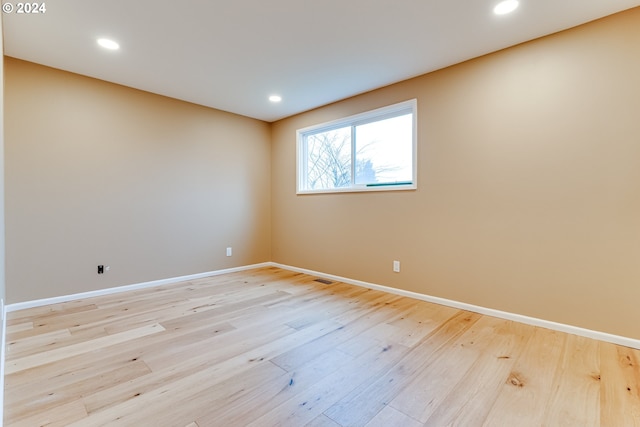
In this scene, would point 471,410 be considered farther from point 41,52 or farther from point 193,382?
point 41,52

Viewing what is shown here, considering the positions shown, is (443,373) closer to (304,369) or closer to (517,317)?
(304,369)

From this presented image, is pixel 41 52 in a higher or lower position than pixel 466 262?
higher

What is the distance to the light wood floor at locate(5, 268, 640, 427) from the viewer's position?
4.60 feet

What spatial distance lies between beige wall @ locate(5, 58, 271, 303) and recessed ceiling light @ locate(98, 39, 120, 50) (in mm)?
889

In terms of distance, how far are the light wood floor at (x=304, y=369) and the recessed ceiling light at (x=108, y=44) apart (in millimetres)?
2367

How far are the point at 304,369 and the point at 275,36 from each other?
250cm

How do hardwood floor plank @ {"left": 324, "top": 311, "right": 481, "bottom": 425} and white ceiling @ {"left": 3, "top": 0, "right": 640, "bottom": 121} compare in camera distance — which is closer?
hardwood floor plank @ {"left": 324, "top": 311, "right": 481, "bottom": 425}

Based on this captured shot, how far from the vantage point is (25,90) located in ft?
9.15

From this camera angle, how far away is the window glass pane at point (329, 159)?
397cm

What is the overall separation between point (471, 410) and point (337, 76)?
3010mm

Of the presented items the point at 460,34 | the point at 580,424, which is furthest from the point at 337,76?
the point at 580,424

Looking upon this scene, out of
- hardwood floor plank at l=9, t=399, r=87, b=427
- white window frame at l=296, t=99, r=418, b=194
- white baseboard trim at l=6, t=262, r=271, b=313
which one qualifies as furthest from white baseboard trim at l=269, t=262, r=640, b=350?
hardwood floor plank at l=9, t=399, r=87, b=427

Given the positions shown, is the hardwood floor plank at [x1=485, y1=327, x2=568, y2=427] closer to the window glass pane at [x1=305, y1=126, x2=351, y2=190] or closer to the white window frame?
the white window frame

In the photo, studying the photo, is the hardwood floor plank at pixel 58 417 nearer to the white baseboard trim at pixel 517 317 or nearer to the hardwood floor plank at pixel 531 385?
the hardwood floor plank at pixel 531 385
